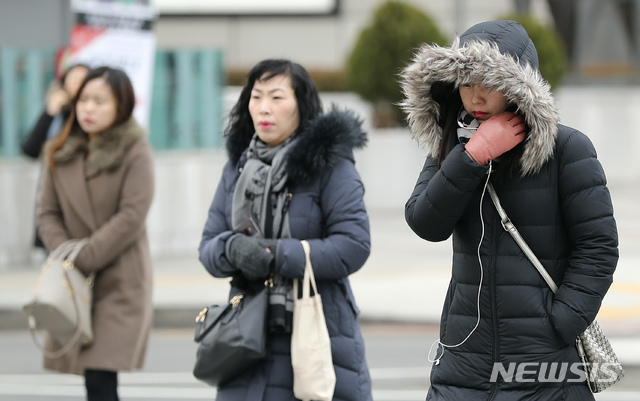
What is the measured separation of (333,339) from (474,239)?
3.41ft

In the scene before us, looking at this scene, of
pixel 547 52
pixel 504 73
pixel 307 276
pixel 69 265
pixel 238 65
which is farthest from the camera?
pixel 238 65

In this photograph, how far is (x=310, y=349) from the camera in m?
4.25

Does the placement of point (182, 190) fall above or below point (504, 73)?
below

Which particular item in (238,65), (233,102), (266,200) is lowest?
(238,65)

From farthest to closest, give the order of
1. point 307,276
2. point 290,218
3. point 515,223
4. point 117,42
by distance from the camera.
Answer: point 117,42, point 290,218, point 307,276, point 515,223

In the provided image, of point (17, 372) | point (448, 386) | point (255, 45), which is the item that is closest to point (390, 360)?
point (17, 372)

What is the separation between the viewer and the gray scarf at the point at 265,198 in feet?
14.4

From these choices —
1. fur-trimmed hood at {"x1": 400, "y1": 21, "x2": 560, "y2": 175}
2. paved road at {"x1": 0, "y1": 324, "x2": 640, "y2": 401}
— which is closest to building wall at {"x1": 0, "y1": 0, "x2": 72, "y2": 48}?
paved road at {"x1": 0, "y1": 324, "x2": 640, "y2": 401}

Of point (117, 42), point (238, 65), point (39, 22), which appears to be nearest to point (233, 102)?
point (117, 42)

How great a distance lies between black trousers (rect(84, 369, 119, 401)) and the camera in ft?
17.9

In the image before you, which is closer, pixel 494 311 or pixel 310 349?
pixel 494 311

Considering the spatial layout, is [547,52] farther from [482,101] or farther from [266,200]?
[482,101]

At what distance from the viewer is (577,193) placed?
3432mm

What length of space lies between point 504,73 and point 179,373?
4.93m
